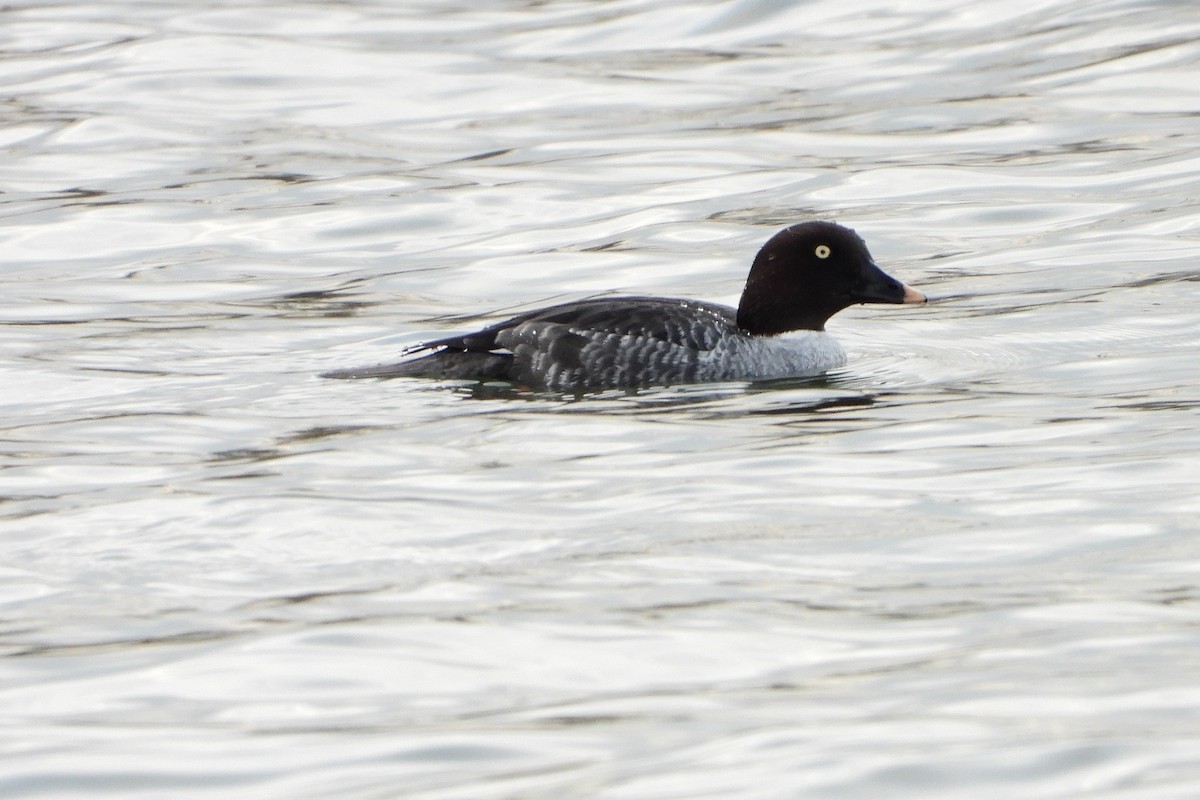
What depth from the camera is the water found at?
537 centimetres

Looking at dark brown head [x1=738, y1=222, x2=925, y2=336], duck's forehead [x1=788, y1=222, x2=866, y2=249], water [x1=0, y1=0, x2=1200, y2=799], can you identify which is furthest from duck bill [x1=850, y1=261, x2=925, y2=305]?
water [x1=0, y1=0, x2=1200, y2=799]

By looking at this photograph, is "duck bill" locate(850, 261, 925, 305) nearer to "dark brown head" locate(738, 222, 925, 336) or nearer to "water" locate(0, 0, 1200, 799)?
"dark brown head" locate(738, 222, 925, 336)

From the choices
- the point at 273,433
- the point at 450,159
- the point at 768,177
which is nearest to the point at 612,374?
the point at 273,433

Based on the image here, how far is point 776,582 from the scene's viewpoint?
656 cm

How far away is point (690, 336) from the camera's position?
1034cm

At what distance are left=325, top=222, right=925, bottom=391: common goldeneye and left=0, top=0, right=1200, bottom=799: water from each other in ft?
0.80

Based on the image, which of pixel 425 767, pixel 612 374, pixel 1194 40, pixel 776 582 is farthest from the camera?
pixel 1194 40

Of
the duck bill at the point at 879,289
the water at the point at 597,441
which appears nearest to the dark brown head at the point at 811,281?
the duck bill at the point at 879,289

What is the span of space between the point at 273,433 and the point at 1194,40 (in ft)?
39.4

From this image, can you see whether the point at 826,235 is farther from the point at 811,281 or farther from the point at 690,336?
the point at 690,336

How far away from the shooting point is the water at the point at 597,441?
17.6ft

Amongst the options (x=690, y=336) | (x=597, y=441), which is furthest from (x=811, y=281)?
(x=597, y=441)

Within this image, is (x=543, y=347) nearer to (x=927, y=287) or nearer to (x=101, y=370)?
(x=101, y=370)

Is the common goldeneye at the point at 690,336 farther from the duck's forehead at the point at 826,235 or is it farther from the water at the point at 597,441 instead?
the water at the point at 597,441
